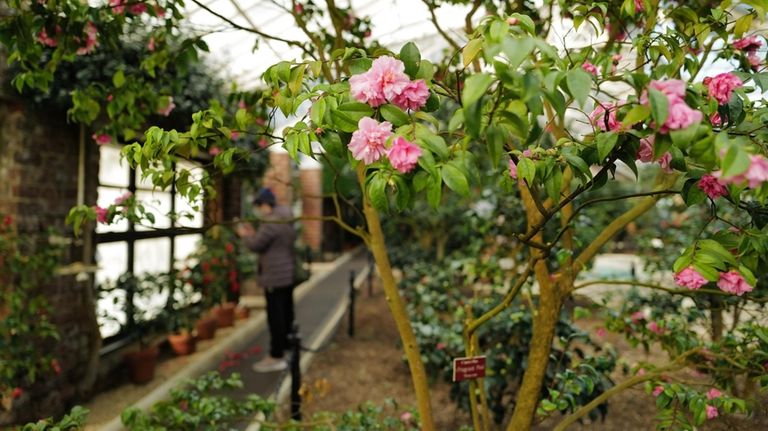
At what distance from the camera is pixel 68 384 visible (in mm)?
3311

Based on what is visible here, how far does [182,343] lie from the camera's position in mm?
4418

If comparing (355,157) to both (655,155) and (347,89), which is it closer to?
(347,89)

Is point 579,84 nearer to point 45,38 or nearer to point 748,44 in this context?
point 748,44

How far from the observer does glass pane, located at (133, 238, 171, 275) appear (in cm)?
426

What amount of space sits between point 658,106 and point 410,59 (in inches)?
17.3

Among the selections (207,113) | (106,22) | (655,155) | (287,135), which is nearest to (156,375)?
(106,22)

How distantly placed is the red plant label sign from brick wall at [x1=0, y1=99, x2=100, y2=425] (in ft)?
8.61

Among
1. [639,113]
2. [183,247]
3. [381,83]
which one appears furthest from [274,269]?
[639,113]

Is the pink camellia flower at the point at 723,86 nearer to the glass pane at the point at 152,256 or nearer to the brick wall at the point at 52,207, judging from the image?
the brick wall at the point at 52,207

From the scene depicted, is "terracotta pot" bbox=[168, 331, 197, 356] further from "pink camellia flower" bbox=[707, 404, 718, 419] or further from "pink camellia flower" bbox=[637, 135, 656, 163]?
"pink camellia flower" bbox=[637, 135, 656, 163]

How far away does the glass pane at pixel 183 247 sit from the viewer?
490cm

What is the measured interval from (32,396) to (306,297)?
458 cm

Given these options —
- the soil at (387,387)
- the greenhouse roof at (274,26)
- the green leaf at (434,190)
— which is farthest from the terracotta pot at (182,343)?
the green leaf at (434,190)

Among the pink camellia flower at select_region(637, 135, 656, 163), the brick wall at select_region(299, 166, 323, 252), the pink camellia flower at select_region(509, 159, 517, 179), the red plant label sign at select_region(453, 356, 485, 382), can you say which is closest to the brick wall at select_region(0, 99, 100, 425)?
the red plant label sign at select_region(453, 356, 485, 382)
